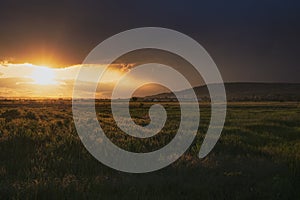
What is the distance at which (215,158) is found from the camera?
12766 millimetres

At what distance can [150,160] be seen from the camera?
1241 centimetres

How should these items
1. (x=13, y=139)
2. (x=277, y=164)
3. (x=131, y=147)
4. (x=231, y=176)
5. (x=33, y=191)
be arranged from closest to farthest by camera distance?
(x=33, y=191) → (x=231, y=176) → (x=277, y=164) → (x=131, y=147) → (x=13, y=139)

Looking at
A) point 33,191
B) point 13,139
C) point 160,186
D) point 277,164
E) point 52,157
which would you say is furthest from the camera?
point 13,139

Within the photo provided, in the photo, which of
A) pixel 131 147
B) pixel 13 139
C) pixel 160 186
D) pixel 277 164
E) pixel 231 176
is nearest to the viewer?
pixel 160 186

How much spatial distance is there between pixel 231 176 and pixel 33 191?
5.32 meters

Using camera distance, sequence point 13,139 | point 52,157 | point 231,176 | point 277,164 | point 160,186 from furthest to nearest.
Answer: point 13,139
point 52,157
point 277,164
point 231,176
point 160,186

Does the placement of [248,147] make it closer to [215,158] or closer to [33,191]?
[215,158]

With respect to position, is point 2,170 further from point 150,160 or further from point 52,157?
point 150,160

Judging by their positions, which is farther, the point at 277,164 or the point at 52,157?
the point at 52,157

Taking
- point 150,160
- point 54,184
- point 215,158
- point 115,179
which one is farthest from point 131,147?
point 54,184

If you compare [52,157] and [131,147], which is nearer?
[52,157]

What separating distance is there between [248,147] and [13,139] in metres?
9.81

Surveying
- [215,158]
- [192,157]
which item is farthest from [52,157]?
[215,158]

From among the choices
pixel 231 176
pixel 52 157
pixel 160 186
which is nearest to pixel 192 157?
pixel 231 176
